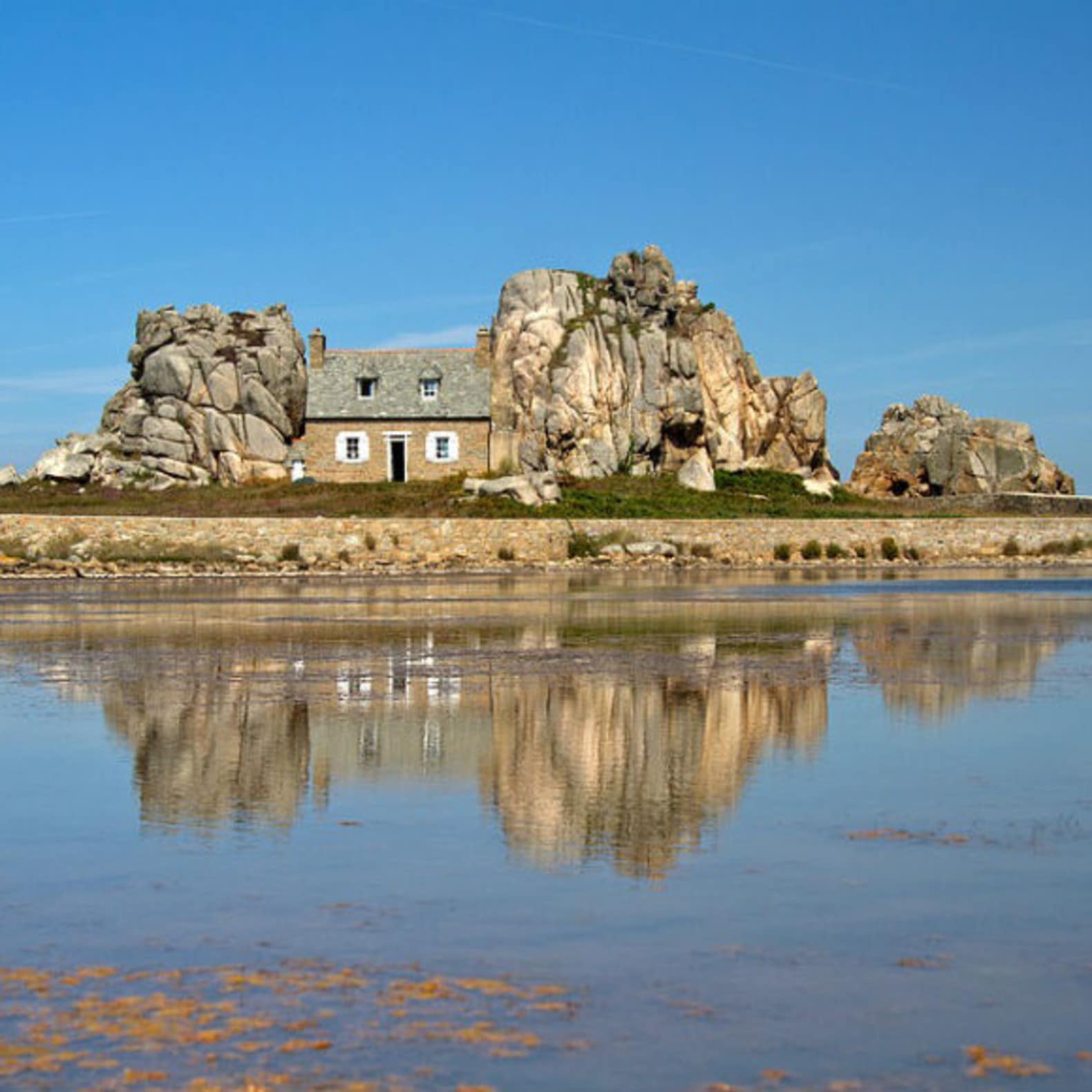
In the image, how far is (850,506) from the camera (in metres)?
67.6

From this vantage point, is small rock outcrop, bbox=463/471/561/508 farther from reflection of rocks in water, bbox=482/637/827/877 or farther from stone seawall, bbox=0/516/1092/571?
reflection of rocks in water, bbox=482/637/827/877

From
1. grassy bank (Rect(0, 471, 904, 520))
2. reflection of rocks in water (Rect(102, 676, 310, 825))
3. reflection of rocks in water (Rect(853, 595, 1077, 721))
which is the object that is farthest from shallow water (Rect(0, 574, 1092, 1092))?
grassy bank (Rect(0, 471, 904, 520))

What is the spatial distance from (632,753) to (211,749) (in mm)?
3542

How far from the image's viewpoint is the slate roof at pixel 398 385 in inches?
2729

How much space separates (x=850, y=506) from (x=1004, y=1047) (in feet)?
206

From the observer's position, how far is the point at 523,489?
2330 inches

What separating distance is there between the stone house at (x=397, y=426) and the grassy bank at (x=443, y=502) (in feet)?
8.28

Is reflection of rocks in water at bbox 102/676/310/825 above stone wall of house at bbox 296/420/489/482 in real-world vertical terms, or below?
below

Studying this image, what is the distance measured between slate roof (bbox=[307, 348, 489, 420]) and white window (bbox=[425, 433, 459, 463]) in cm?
82

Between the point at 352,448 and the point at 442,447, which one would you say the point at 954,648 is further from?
the point at 352,448

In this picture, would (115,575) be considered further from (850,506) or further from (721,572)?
(850,506)

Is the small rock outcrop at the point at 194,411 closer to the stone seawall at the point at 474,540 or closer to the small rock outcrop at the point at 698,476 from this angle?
the stone seawall at the point at 474,540

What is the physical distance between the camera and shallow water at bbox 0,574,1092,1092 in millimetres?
6062

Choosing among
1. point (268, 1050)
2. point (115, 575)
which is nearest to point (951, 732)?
point (268, 1050)
